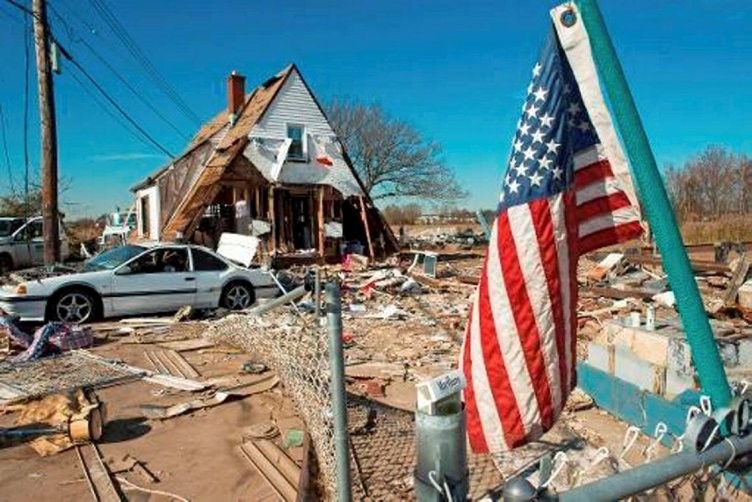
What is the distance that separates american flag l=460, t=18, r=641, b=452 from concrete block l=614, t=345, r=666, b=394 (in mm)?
3480

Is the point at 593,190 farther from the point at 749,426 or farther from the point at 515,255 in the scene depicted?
the point at 749,426

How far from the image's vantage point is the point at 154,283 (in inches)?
460

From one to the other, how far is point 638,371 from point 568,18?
179 inches

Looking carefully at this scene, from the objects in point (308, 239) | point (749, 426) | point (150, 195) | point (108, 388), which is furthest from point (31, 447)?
point (150, 195)

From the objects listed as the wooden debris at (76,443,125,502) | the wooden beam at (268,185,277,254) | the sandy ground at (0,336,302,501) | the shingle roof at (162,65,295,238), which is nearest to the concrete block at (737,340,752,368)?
the sandy ground at (0,336,302,501)

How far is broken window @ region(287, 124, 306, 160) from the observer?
78.3ft

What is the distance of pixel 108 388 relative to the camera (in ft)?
22.7

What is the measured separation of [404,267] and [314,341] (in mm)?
16251

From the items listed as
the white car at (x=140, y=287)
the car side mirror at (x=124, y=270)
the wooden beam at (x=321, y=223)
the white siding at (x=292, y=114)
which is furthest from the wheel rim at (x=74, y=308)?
the white siding at (x=292, y=114)

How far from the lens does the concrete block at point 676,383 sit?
5.23m

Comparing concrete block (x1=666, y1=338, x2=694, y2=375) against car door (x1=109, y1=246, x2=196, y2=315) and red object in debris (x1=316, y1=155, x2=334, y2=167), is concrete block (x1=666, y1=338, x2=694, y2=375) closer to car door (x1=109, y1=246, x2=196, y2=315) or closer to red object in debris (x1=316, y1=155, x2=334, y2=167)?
car door (x1=109, y1=246, x2=196, y2=315)

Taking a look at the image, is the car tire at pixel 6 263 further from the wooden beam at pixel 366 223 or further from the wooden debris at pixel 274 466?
the wooden debris at pixel 274 466

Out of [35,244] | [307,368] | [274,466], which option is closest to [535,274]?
[307,368]

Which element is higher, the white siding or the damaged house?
the white siding
